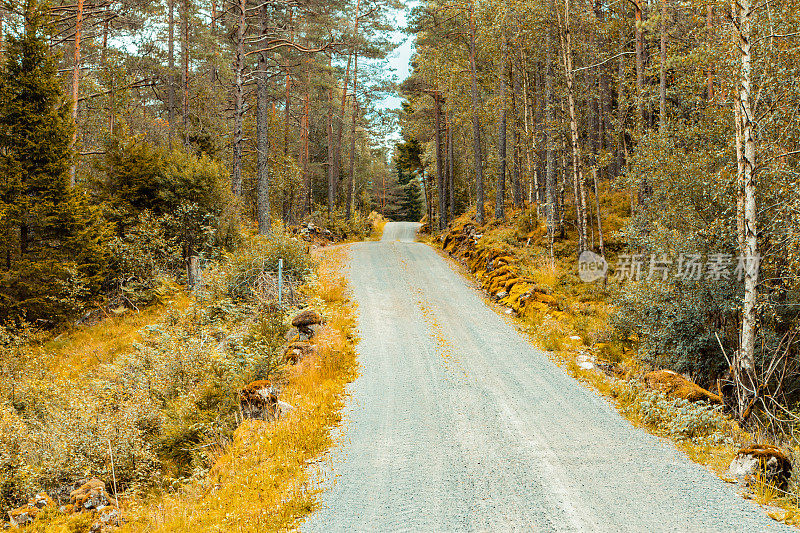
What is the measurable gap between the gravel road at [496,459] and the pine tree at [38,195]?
31.4 ft

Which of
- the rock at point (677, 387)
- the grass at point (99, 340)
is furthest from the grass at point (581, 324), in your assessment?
the grass at point (99, 340)

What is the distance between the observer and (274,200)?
28.2m

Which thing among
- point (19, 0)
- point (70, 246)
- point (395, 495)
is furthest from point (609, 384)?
point (19, 0)

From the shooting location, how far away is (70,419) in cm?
759

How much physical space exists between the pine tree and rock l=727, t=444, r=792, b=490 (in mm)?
15757

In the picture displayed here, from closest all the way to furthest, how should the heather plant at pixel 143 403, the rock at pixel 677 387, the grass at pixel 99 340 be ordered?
1. the heather plant at pixel 143 403
2. the rock at pixel 677 387
3. the grass at pixel 99 340

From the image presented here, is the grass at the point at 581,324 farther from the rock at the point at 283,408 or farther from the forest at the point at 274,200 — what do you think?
the rock at the point at 283,408

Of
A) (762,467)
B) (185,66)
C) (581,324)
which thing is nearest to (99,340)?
(581,324)

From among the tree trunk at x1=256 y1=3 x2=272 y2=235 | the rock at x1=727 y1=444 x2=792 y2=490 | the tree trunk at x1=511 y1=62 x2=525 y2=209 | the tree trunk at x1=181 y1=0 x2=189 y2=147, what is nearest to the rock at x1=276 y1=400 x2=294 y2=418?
the rock at x1=727 y1=444 x2=792 y2=490

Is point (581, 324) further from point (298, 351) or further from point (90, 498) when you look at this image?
point (90, 498)

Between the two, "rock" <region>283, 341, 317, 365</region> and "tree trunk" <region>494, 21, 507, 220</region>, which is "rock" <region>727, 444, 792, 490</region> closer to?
"rock" <region>283, 341, 317, 365</region>

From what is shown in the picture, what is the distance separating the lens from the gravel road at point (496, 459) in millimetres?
4676

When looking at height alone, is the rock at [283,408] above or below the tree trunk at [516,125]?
below

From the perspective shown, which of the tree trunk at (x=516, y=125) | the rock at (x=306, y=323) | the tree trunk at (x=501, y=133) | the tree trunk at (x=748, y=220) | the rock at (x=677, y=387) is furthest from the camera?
the tree trunk at (x=516, y=125)
